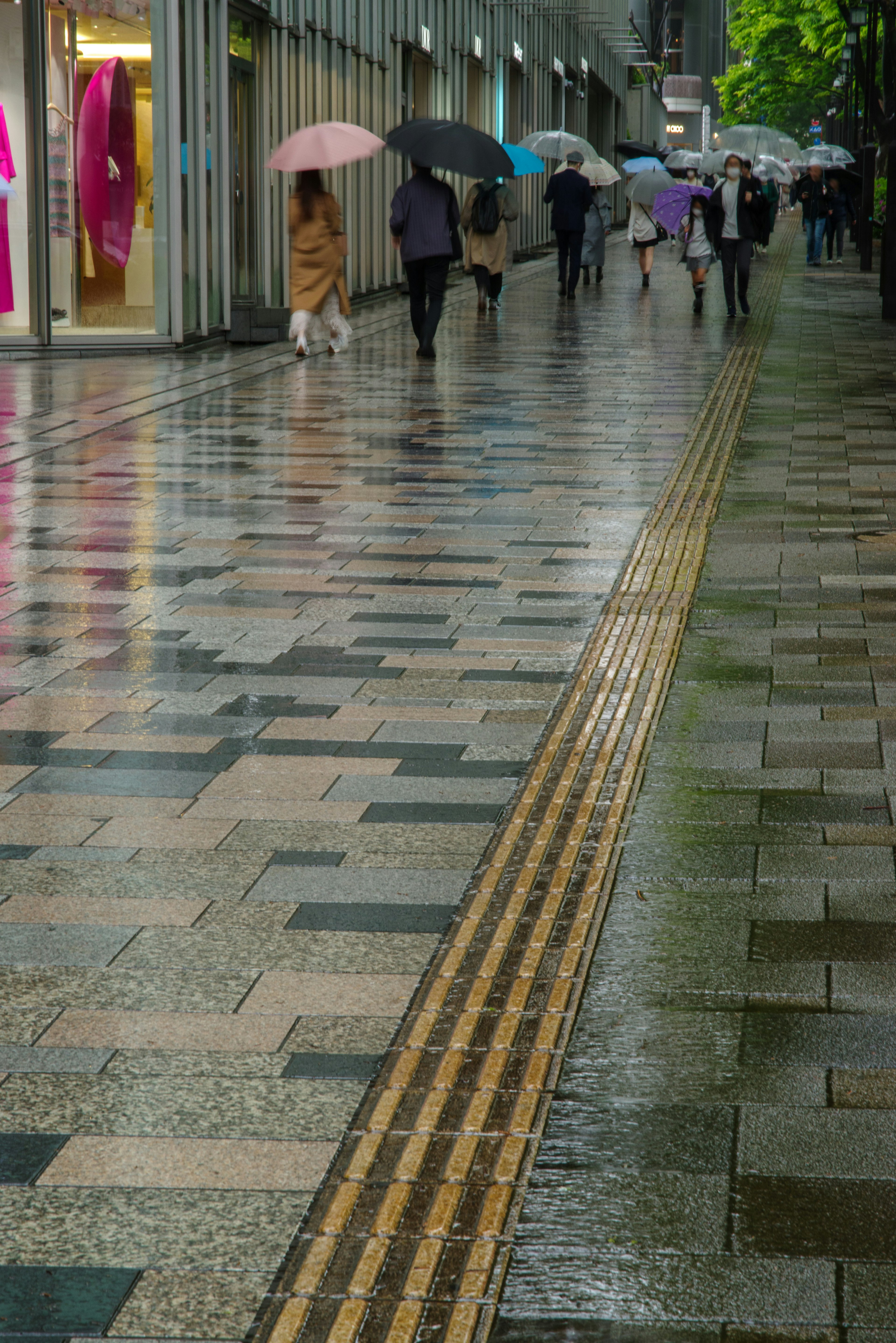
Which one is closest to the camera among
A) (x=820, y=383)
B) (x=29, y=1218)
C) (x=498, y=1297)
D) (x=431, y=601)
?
(x=498, y=1297)

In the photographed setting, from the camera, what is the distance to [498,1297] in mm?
2436

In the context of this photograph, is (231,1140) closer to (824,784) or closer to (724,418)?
(824,784)

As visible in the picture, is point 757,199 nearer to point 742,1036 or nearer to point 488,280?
point 488,280

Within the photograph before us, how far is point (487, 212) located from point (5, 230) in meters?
6.35

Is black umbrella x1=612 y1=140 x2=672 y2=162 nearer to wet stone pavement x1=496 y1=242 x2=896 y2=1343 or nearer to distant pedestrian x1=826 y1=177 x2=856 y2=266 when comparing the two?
distant pedestrian x1=826 y1=177 x2=856 y2=266

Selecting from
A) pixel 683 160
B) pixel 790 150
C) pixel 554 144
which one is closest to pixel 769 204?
pixel 554 144

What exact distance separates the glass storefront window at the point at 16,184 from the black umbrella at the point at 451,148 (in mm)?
3051

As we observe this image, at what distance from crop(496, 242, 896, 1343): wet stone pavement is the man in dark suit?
54.6 ft

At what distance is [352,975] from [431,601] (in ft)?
11.3

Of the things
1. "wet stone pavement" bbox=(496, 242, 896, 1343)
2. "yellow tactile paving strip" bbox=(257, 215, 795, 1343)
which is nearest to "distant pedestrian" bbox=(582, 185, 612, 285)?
A: "wet stone pavement" bbox=(496, 242, 896, 1343)

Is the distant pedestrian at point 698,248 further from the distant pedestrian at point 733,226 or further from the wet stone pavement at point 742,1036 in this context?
the wet stone pavement at point 742,1036

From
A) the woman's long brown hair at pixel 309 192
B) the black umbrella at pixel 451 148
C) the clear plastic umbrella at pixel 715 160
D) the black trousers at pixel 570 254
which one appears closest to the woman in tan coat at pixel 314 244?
the woman's long brown hair at pixel 309 192

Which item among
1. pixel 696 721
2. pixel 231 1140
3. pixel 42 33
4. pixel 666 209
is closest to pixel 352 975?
pixel 231 1140

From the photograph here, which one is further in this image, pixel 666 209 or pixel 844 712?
pixel 666 209
